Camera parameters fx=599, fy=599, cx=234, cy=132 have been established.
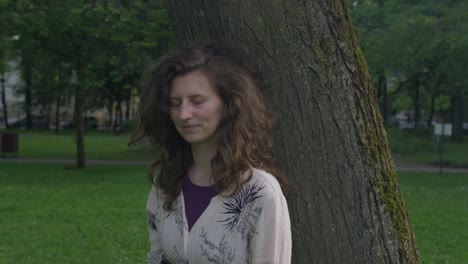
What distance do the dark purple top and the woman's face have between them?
7.1 inches

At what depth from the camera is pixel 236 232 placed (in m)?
2.03

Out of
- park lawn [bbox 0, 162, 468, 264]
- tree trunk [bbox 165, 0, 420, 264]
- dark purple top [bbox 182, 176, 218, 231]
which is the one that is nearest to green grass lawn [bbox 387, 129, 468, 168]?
park lawn [bbox 0, 162, 468, 264]

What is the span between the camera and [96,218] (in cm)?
957

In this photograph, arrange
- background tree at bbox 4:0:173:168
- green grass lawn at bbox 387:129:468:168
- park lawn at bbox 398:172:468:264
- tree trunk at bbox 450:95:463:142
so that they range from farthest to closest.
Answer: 1. tree trunk at bbox 450:95:463:142
2. green grass lawn at bbox 387:129:468:168
3. background tree at bbox 4:0:173:168
4. park lawn at bbox 398:172:468:264

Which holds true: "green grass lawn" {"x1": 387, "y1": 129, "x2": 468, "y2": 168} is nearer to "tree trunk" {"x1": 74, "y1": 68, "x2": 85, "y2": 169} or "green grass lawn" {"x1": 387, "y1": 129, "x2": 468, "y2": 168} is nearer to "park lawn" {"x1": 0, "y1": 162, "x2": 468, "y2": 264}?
"park lawn" {"x1": 0, "y1": 162, "x2": 468, "y2": 264}

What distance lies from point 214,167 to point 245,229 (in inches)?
9.9

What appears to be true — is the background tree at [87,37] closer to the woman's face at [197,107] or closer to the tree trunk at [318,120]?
the tree trunk at [318,120]

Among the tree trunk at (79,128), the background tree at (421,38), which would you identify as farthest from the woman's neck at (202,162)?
the background tree at (421,38)

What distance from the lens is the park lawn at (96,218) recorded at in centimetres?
737

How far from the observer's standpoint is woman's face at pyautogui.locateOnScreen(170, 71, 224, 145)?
6.97 ft

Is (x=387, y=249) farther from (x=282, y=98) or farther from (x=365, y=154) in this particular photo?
(x=282, y=98)

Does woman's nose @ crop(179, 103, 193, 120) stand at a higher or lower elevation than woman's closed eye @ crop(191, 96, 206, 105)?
lower

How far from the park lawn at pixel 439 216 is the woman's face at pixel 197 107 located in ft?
18.9

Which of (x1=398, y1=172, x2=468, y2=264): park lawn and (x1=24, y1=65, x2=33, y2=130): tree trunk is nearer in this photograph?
(x1=398, y1=172, x2=468, y2=264): park lawn
